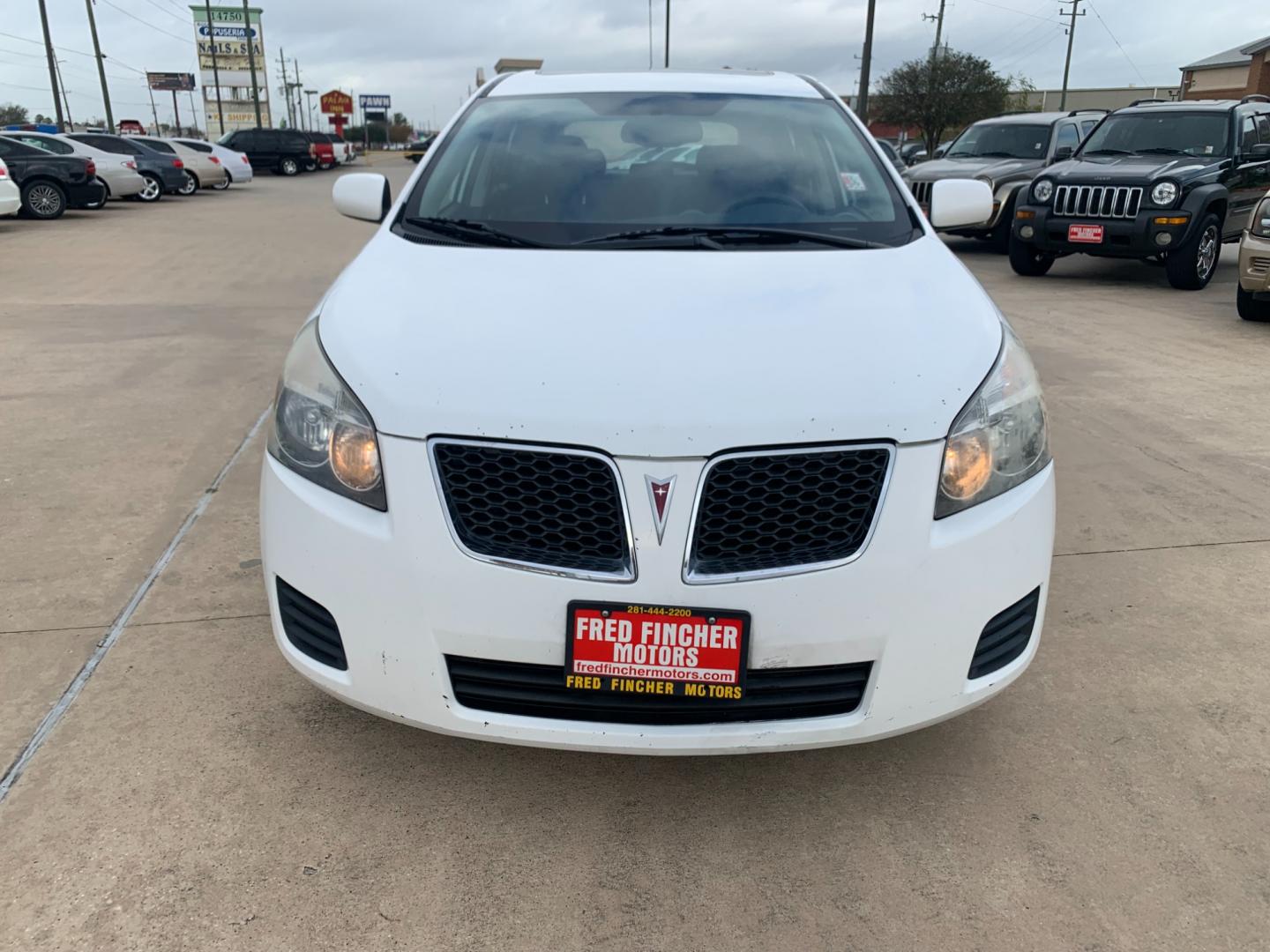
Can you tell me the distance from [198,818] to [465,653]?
2.58 feet

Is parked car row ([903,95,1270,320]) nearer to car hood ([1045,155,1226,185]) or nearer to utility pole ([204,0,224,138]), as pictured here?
car hood ([1045,155,1226,185])

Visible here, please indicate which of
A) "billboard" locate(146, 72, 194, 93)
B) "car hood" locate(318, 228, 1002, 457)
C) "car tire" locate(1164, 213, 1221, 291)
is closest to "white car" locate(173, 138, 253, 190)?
"car tire" locate(1164, 213, 1221, 291)

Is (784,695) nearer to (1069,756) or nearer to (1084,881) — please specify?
(1084,881)

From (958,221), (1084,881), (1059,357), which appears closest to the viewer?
(1084,881)

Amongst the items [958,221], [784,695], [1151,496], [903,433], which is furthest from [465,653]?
[1151,496]

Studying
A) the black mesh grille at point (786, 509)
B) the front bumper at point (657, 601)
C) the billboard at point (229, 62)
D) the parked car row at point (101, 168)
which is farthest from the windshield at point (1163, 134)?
the billboard at point (229, 62)

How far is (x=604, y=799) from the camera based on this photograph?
2354 millimetres

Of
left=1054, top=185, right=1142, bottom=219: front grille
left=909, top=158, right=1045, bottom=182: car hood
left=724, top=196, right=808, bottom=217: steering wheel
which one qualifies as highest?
left=724, top=196, right=808, bottom=217: steering wheel

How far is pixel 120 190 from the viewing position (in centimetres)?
1892

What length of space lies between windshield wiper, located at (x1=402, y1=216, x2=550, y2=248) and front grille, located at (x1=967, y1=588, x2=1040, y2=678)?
1490mm

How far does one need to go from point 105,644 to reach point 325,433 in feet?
4.43

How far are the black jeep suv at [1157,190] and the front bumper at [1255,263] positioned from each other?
1960 mm

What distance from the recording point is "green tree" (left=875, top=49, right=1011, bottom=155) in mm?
38062

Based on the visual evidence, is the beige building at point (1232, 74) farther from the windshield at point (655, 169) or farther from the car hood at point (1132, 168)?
the windshield at point (655, 169)
